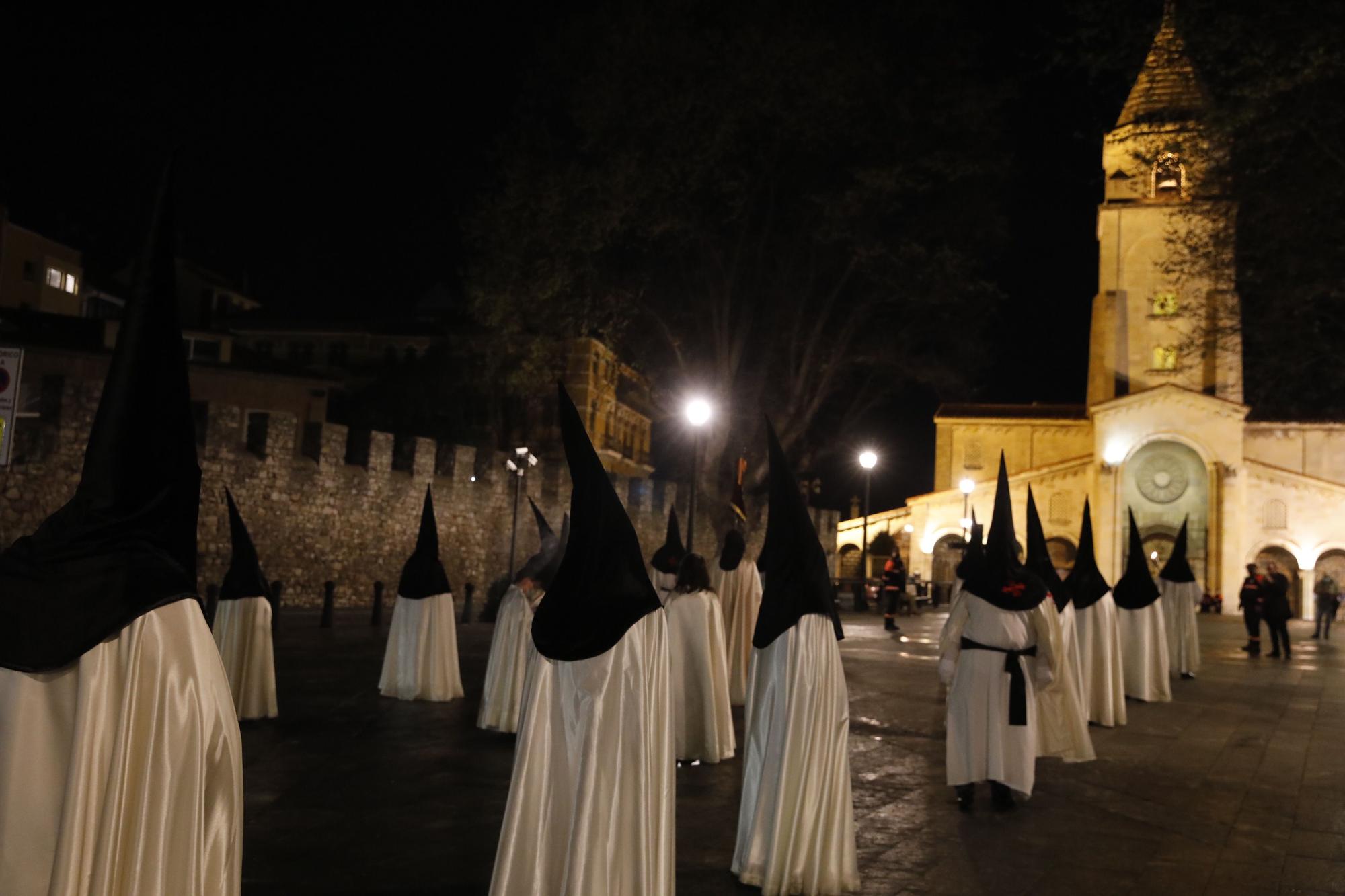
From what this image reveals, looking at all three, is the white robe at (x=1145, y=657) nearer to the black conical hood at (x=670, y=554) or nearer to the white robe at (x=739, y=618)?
the white robe at (x=739, y=618)

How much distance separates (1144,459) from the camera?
198 feet

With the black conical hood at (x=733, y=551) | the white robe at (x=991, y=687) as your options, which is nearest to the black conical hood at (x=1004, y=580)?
the white robe at (x=991, y=687)

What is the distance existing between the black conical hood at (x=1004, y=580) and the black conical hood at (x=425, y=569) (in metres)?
6.19

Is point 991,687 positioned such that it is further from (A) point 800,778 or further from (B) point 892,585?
(B) point 892,585

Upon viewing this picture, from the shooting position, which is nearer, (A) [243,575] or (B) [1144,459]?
(A) [243,575]

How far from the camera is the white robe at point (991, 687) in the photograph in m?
7.79

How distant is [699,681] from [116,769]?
6.89 m

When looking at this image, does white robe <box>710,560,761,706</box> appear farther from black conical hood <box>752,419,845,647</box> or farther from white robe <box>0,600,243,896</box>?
white robe <box>0,600,243,896</box>

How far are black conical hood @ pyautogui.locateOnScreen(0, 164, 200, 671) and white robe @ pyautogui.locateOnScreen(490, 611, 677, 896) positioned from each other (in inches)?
71.2

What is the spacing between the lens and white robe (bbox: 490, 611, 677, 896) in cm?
430

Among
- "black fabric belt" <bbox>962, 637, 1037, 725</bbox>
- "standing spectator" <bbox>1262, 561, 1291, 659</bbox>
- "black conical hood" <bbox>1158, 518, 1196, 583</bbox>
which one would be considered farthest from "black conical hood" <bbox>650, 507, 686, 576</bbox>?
"standing spectator" <bbox>1262, 561, 1291, 659</bbox>

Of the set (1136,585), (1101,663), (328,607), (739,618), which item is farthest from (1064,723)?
(328,607)

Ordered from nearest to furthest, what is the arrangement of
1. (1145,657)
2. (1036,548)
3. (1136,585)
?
1. (1036,548)
2. (1145,657)
3. (1136,585)

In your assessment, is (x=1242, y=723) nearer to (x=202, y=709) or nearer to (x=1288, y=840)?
(x=1288, y=840)
